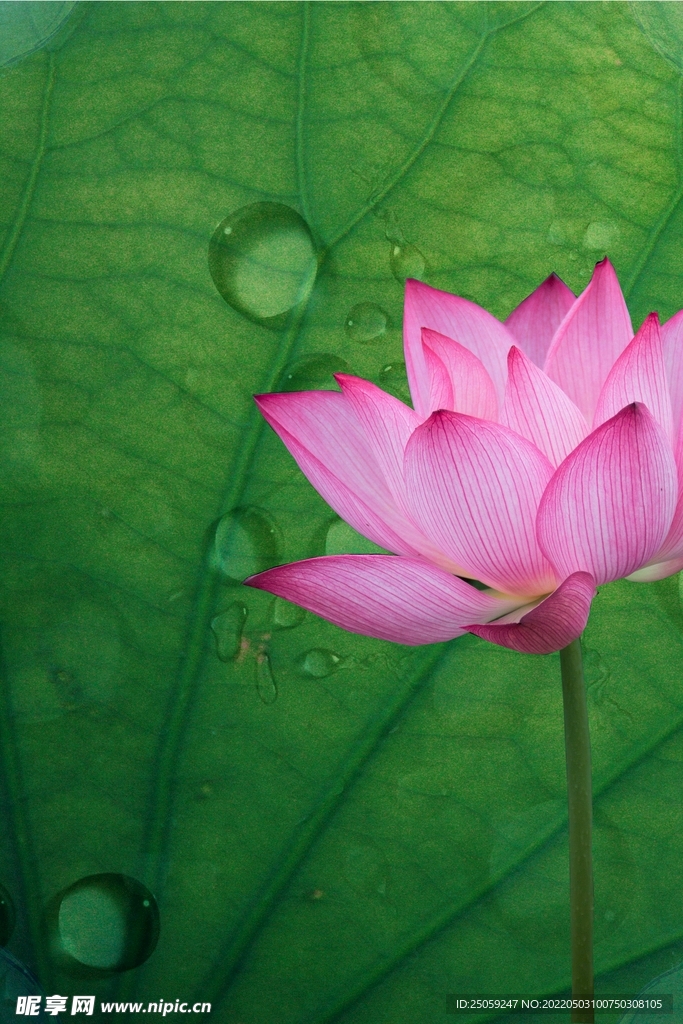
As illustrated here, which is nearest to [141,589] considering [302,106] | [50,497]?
[50,497]

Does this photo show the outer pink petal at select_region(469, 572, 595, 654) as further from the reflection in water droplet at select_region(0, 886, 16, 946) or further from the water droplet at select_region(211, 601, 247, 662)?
the reflection in water droplet at select_region(0, 886, 16, 946)

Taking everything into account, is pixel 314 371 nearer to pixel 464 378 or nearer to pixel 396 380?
pixel 396 380

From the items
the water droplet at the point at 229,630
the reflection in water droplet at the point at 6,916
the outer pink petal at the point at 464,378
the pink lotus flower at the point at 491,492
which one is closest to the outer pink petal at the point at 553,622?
the pink lotus flower at the point at 491,492

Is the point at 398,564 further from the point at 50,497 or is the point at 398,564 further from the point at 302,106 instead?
the point at 302,106

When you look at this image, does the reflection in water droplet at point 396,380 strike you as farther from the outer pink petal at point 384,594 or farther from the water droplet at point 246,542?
the outer pink petal at point 384,594

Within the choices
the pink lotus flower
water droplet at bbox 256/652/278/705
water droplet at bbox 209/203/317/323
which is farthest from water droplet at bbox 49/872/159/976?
water droplet at bbox 209/203/317/323

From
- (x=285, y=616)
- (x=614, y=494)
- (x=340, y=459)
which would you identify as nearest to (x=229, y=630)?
(x=285, y=616)

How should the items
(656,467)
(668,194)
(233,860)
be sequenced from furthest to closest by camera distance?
(668,194) < (233,860) < (656,467)
